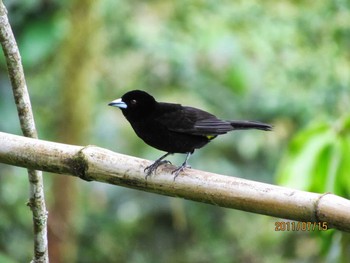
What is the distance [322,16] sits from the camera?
4949mm

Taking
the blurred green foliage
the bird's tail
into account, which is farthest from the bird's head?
the blurred green foliage

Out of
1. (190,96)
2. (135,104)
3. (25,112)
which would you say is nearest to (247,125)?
(135,104)

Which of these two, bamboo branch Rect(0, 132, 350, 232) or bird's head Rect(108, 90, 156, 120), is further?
bird's head Rect(108, 90, 156, 120)

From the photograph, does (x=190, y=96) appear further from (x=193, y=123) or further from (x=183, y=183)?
(x=183, y=183)

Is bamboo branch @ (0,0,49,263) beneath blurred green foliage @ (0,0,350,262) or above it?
beneath

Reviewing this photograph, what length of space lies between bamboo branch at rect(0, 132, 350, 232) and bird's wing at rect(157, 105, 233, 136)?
82 cm

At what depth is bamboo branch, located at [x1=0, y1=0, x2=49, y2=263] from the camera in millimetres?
2162

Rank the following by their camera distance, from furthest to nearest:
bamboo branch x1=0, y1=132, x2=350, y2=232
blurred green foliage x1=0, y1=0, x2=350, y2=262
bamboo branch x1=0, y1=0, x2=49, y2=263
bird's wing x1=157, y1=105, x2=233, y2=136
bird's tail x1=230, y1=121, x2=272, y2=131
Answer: blurred green foliage x1=0, y1=0, x2=350, y2=262, bird's wing x1=157, y1=105, x2=233, y2=136, bird's tail x1=230, y1=121, x2=272, y2=131, bamboo branch x1=0, y1=0, x2=49, y2=263, bamboo branch x1=0, y1=132, x2=350, y2=232

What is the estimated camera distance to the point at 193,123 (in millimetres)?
3180

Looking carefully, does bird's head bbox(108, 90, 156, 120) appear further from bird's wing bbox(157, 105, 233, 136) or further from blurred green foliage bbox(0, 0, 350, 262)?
blurred green foliage bbox(0, 0, 350, 262)

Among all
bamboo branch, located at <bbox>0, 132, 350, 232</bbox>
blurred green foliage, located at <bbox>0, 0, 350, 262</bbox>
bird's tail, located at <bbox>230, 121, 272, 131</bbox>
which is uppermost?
blurred green foliage, located at <bbox>0, 0, 350, 262</bbox>

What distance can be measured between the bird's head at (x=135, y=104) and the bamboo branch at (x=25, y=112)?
90 centimetres

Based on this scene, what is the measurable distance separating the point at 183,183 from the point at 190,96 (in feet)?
11.1

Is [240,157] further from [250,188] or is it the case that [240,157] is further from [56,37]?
[250,188]
